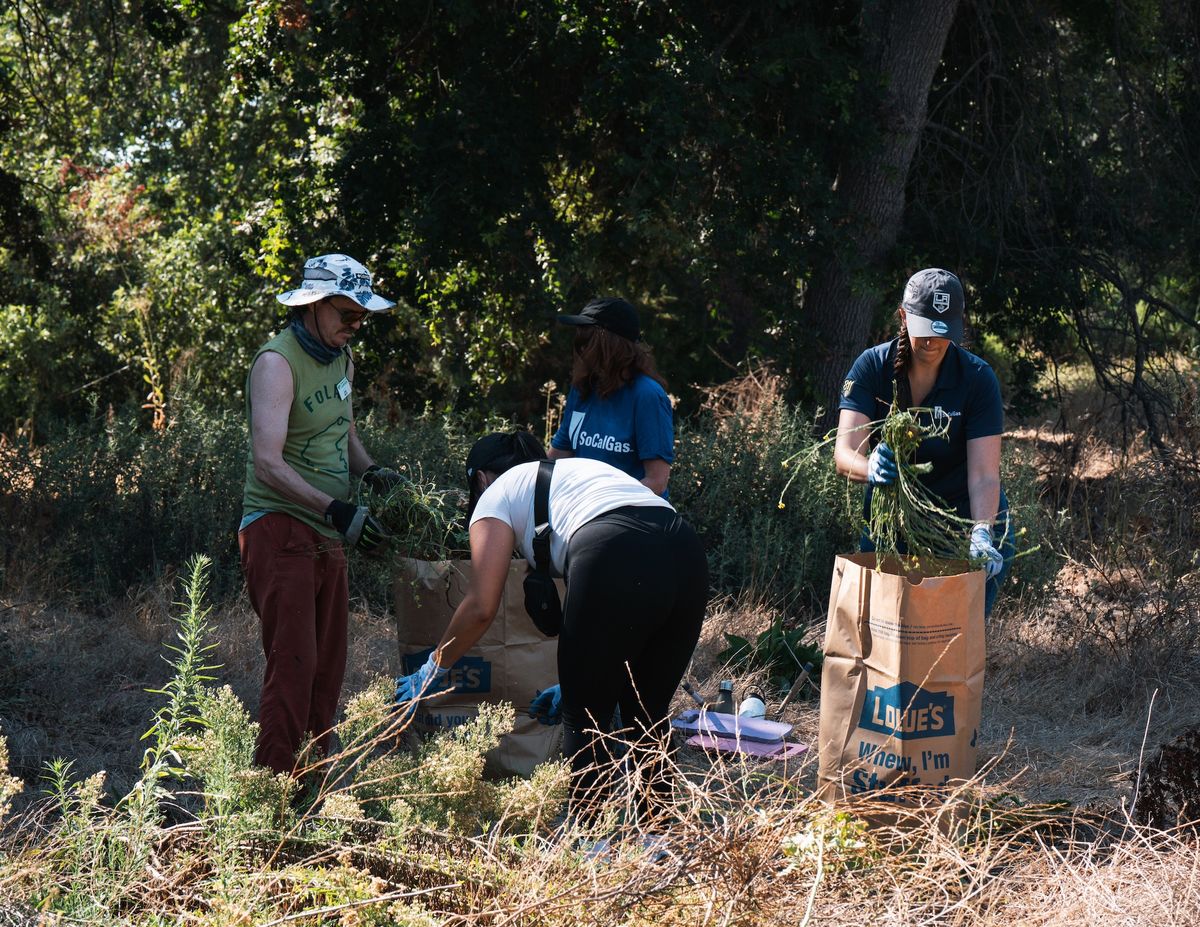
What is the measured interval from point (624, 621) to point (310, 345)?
127 cm

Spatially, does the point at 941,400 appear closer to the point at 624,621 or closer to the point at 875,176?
the point at 624,621

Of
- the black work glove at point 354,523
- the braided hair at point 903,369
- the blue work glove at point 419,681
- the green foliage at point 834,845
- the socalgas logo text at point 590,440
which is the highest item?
the braided hair at point 903,369

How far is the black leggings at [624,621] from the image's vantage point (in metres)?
2.91

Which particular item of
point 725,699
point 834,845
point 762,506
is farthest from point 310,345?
point 762,506

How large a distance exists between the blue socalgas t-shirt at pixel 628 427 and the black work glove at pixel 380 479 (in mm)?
582

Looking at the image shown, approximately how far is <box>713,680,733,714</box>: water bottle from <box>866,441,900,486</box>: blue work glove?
Answer: 62.2 inches

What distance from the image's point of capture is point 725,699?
4.64m

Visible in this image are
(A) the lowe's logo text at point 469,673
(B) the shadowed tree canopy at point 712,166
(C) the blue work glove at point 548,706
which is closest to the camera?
(C) the blue work glove at point 548,706

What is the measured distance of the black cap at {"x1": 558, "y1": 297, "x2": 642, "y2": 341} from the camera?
3.80 metres

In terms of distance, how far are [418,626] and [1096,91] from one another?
8.14 meters

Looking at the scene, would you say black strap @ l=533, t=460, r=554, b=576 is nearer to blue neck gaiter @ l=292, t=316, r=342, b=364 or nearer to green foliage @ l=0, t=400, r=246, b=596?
blue neck gaiter @ l=292, t=316, r=342, b=364

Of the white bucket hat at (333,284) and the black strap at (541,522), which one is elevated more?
the white bucket hat at (333,284)

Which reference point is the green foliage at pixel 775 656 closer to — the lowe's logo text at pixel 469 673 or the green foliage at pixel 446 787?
the lowe's logo text at pixel 469 673

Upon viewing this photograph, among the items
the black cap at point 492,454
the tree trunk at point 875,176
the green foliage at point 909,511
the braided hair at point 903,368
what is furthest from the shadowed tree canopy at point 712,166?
the green foliage at point 909,511
